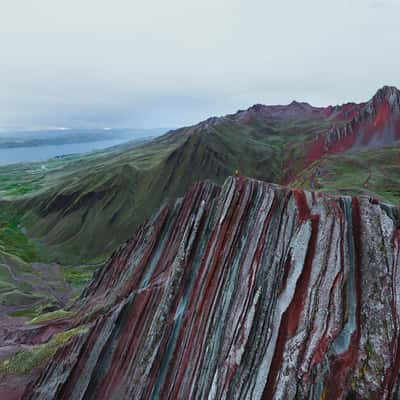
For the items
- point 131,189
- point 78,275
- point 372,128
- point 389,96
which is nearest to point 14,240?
point 78,275

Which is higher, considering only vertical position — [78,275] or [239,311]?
[239,311]

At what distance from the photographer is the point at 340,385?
10398 millimetres

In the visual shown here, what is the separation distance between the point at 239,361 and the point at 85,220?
77.9 m

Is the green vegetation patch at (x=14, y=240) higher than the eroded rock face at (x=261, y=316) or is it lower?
lower

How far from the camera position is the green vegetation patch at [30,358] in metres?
18.0

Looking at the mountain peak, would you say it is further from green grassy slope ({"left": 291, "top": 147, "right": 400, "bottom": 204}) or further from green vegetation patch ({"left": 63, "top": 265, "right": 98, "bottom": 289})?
green vegetation patch ({"left": 63, "top": 265, "right": 98, "bottom": 289})

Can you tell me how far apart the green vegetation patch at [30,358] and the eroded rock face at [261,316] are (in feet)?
5.09

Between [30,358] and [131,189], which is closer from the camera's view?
[30,358]

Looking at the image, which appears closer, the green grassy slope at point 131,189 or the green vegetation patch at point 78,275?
the green vegetation patch at point 78,275

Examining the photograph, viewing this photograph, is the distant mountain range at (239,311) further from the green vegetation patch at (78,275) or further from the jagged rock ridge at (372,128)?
the jagged rock ridge at (372,128)

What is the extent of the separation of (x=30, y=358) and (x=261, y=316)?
1561 centimetres

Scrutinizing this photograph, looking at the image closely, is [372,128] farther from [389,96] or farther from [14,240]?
[14,240]

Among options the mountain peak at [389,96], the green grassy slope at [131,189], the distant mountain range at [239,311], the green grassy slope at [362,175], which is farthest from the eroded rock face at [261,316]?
the mountain peak at [389,96]

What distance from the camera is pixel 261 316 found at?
1327cm
